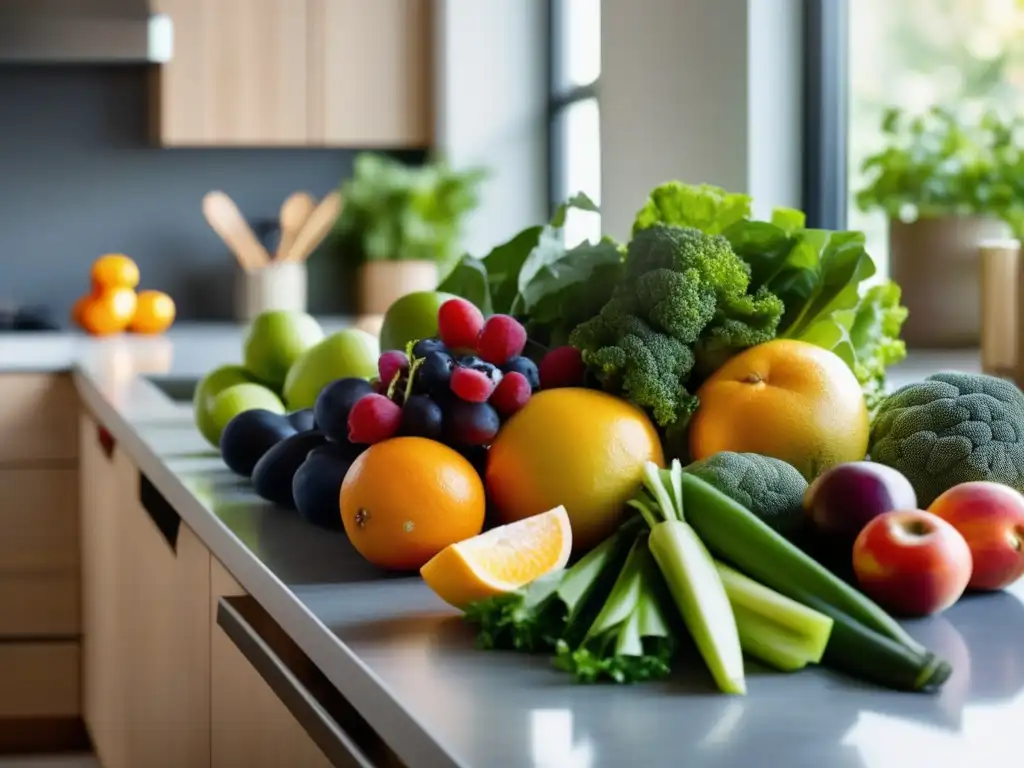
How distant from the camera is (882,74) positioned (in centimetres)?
255

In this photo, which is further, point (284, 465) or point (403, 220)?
point (403, 220)

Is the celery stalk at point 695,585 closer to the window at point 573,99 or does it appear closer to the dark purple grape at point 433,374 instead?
the dark purple grape at point 433,374

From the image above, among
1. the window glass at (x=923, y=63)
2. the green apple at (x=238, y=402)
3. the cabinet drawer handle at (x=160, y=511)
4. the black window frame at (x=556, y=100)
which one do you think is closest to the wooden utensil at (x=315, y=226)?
the black window frame at (x=556, y=100)

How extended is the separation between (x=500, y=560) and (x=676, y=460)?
5.6 inches

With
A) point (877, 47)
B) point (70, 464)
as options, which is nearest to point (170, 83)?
point (70, 464)

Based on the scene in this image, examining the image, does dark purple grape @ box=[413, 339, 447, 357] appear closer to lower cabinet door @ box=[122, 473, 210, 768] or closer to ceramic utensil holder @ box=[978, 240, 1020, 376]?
lower cabinet door @ box=[122, 473, 210, 768]

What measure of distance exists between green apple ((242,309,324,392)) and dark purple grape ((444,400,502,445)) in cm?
64

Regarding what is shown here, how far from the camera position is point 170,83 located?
12.9ft

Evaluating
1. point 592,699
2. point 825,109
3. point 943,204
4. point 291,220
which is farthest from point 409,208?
point 592,699

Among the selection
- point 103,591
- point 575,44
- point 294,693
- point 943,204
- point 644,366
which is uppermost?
point 575,44

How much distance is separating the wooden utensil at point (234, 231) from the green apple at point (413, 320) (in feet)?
9.11

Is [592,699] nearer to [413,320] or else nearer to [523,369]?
[523,369]

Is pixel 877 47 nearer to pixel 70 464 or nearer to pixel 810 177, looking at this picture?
pixel 810 177

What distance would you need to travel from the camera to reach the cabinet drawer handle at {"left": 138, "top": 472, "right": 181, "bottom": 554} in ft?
5.46
